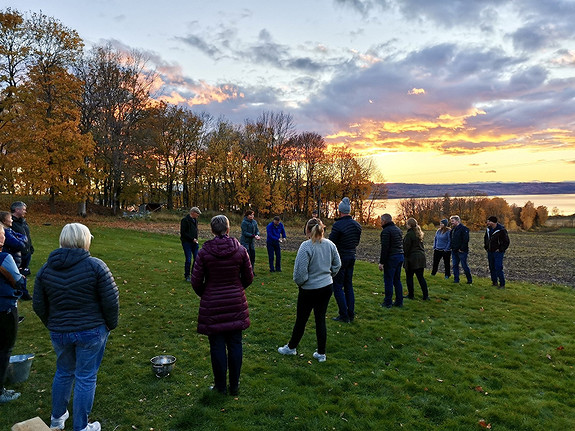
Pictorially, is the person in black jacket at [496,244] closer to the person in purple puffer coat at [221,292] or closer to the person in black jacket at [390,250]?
the person in black jacket at [390,250]

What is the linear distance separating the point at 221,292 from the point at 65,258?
5.63 ft

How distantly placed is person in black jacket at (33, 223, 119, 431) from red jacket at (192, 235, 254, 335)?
1026 mm

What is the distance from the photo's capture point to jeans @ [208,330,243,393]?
4.44 m

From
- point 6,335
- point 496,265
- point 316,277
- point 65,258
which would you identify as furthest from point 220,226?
point 496,265

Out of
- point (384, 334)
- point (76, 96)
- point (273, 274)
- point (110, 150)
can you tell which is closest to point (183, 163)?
point (110, 150)

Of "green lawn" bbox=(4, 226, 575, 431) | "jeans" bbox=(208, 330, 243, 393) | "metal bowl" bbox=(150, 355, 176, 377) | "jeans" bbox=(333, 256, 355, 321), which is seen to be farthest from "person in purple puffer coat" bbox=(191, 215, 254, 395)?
"jeans" bbox=(333, 256, 355, 321)

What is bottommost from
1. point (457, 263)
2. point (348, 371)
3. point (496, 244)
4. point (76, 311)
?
point (348, 371)

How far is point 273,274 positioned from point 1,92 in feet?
87.9

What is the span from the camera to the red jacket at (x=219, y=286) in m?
4.30

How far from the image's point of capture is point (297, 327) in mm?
5785

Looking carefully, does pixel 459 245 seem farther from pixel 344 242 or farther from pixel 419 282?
pixel 344 242

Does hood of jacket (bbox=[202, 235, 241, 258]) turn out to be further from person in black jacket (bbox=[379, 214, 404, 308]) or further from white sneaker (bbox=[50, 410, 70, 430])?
person in black jacket (bbox=[379, 214, 404, 308])

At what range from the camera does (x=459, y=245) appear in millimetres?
12359

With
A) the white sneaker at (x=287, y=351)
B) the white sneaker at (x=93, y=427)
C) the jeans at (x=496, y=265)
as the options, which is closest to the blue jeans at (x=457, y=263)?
the jeans at (x=496, y=265)
